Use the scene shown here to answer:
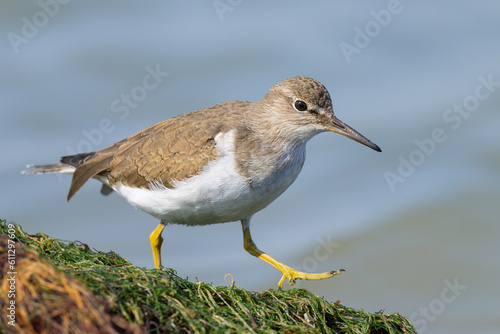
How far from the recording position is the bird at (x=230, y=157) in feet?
23.1

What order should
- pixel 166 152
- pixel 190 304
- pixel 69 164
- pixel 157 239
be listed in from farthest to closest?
pixel 69 164 → pixel 157 239 → pixel 166 152 → pixel 190 304

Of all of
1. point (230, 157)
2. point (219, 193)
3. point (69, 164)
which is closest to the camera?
point (219, 193)

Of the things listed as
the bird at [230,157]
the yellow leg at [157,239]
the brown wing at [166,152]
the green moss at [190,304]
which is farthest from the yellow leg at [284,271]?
the green moss at [190,304]

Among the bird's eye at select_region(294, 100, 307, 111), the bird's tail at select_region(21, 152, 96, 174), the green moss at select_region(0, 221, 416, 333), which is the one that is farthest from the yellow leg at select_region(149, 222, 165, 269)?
the bird's eye at select_region(294, 100, 307, 111)

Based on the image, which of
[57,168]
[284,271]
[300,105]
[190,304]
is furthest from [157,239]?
[190,304]

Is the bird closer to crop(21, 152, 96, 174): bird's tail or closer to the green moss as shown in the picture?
crop(21, 152, 96, 174): bird's tail

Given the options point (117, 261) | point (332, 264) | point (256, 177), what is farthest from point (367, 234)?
point (117, 261)

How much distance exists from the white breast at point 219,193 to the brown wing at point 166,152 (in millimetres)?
126

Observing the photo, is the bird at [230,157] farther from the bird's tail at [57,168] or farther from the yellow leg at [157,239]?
the bird's tail at [57,168]

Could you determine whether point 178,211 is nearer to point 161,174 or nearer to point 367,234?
point 161,174

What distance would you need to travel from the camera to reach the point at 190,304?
15.8 feet

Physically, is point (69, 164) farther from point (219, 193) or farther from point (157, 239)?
point (219, 193)

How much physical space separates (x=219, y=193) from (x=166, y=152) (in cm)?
105

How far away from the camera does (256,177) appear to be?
703 cm
